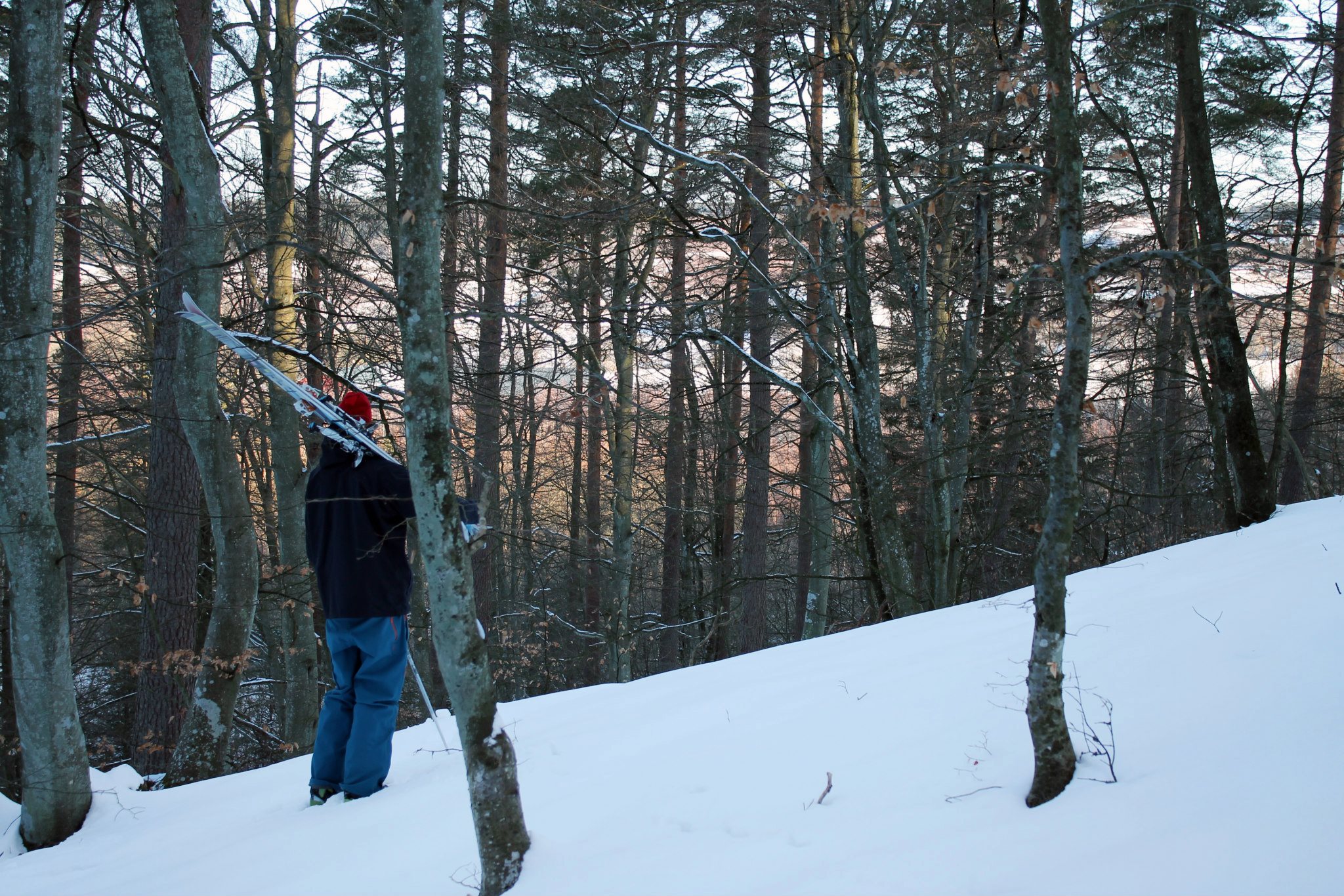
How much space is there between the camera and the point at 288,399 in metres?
9.16

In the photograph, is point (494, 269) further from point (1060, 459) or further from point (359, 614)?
point (1060, 459)

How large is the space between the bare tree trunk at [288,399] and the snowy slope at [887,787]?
4906 millimetres

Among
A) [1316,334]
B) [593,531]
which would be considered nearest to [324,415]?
[593,531]

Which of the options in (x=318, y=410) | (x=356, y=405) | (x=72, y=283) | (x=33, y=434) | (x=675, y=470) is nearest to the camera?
(x=318, y=410)

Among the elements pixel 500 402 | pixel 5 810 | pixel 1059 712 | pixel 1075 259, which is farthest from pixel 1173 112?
pixel 5 810

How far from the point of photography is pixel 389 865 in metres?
2.82

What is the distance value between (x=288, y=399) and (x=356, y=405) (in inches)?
233

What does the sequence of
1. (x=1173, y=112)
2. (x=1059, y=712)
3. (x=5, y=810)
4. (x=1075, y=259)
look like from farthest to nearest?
(x=1173, y=112) → (x=5, y=810) → (x=1075, y=259) → (x=1059, y=712)

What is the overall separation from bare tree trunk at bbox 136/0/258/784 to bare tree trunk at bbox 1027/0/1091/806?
14.9ft

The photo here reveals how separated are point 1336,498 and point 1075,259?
5960 mm

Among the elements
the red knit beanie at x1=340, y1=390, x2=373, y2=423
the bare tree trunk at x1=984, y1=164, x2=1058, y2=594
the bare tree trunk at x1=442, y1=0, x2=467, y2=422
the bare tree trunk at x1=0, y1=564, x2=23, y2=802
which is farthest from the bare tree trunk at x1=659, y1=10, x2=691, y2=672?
the bare tree trunk at x1=0, y1=564, x2=23, y2=802

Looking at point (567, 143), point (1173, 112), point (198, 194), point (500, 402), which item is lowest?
point (500, 402)

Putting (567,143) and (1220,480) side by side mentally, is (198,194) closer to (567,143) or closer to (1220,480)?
(567,143)

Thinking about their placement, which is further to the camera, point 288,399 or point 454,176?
point 454,176
